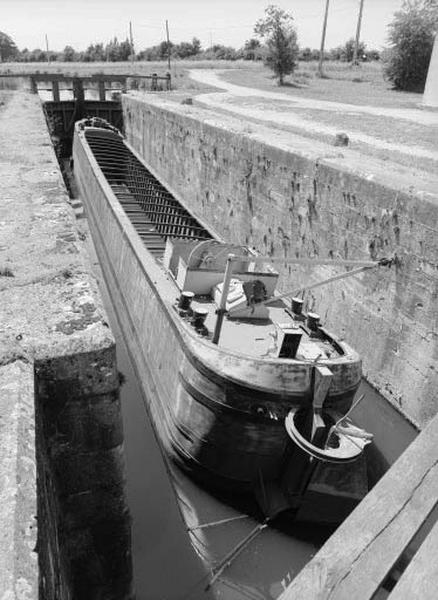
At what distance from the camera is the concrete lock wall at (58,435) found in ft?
6.94

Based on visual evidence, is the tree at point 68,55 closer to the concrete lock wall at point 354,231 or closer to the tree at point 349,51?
the tree at point 349,51

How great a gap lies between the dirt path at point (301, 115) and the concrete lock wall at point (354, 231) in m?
2.24

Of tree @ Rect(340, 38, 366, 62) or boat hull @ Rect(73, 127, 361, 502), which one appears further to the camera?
tree @ Rect(340, 38, 366, 62)

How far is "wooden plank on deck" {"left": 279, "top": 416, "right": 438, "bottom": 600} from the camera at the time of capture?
1368mm

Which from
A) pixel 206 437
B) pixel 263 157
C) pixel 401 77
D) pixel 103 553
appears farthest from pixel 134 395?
pixel 401 77

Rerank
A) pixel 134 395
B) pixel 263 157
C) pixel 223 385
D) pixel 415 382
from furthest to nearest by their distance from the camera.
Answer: pixel 263 157
pixel 134 395
pixel 415 382
pixel 223 385

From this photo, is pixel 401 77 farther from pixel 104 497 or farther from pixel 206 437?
pixel 104 497

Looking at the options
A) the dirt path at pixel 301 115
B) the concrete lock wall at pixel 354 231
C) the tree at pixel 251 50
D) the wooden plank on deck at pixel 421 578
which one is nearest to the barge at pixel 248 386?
the concrete lock wall at pixel 354 231

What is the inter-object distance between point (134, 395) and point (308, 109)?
1833 centimetres

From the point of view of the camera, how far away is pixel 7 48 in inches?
4235

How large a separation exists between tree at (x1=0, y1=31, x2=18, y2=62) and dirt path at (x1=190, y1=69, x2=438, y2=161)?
90350 mm

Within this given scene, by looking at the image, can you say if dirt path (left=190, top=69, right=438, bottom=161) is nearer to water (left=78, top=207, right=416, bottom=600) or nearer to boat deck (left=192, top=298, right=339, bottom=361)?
boat deck (left=192, top=298, right=339, bottom=361)

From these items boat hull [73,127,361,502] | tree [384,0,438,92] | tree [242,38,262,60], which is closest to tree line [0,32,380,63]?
tree [242,38,262,60]

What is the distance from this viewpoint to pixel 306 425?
6074 millimetres
